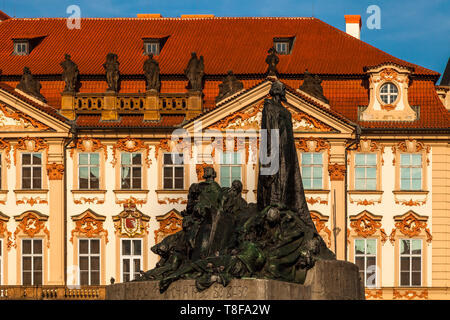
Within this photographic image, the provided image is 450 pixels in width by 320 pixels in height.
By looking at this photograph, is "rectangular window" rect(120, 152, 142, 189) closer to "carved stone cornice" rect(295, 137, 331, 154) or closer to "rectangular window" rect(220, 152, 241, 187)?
"rectangular window" rect(220, 152, 241, 187)

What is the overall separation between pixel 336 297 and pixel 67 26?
2938cm

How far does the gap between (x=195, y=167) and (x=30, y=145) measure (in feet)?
17.6

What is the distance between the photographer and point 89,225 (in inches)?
1845

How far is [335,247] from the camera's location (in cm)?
4612

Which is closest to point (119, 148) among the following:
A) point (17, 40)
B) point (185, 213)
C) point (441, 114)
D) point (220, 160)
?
point (220, 160)

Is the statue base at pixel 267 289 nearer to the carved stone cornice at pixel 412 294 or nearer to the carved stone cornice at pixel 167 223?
the carved stone cornice at pixel 412 294

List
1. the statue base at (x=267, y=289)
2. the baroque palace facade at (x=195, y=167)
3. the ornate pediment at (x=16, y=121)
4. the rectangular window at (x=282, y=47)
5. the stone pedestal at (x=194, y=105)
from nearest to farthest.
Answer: the statue base at (x=267, y=289) < the baroque palace facade at (x=195, y=167) < the ornate pediment at (x=16, y=121) < the stone pedestal at (x=194, y=105) < the rectangular window at (x=282, y=47)

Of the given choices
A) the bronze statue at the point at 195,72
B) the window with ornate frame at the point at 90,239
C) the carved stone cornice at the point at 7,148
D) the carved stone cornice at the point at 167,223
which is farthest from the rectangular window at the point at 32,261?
the bronze statue at the point at 195,72

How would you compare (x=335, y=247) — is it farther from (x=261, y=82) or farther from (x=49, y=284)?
(x=49, y=284)

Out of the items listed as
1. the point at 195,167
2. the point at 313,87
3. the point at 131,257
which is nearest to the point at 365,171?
the point at 313,87

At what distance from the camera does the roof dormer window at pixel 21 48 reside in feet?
167

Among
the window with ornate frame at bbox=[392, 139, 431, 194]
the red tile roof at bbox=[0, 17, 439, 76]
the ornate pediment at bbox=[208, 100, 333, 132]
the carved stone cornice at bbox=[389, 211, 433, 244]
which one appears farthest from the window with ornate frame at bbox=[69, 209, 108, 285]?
Answer: the window with ornate frame at bbox=[392, 139, 431, 194]

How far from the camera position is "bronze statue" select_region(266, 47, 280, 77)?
47094mm

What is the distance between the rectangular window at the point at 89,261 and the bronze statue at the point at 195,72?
6.01 meters
